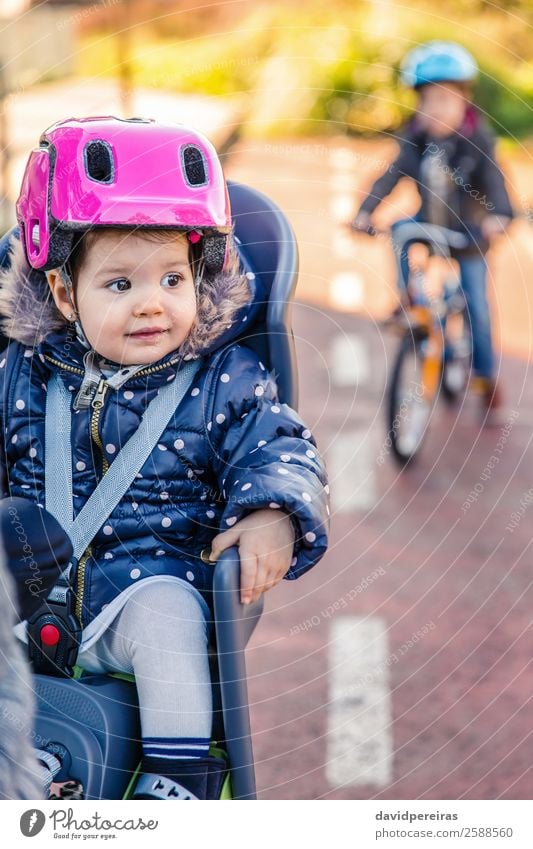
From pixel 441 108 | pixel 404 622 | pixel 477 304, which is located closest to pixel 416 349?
pixel 477 304

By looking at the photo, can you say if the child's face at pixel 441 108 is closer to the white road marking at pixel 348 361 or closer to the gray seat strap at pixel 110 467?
the white road marking at pixel 348 361

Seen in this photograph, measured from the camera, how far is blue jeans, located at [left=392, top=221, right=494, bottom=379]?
5207 mm

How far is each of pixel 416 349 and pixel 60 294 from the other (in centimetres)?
323

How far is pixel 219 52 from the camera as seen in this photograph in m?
11.2

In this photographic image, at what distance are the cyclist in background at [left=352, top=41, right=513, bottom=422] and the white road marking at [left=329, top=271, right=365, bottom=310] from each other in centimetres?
159

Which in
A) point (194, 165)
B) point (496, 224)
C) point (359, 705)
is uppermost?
point (496, 224)

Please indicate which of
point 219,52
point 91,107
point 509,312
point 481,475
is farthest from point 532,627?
point 219,52

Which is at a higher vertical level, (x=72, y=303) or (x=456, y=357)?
(x=456, y=357)

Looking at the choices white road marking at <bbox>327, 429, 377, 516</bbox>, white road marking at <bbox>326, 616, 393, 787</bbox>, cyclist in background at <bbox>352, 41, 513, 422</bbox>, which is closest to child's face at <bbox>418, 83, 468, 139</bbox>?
cyclist in background at <bbox>352, 41, 513, 422</bbox>

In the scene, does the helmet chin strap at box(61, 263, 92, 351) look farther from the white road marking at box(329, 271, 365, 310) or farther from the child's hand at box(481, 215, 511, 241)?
the white road marking at box(329, 271, 365, 310)

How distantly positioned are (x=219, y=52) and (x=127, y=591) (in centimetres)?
1010

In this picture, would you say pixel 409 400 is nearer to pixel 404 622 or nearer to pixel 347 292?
pixel 404 622

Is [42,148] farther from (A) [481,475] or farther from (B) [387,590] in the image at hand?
(A) [481,475]

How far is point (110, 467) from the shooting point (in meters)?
1.75
